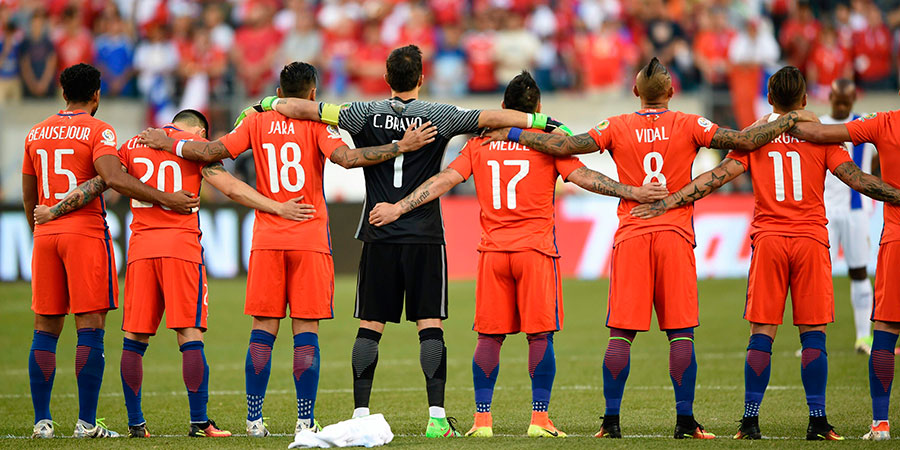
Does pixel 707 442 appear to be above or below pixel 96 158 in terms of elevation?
below

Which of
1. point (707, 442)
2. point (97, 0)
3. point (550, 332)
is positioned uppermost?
point (97, 0)

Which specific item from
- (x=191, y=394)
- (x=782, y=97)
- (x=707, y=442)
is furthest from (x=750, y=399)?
(x=191, y=394)

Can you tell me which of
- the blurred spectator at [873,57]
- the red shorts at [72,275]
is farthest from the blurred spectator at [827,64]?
the red shorts at [72,275]

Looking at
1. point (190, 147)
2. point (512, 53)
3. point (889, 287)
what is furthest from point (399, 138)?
point (512, 53)

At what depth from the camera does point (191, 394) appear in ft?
25.4

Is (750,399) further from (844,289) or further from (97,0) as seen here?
(97,0)

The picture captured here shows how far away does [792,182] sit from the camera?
7.53 metres

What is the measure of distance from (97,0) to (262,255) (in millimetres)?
19847

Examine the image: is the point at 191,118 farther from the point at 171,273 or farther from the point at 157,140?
the point at 171,273

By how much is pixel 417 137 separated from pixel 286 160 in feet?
3.16

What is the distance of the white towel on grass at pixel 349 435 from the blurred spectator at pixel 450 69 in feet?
51.0

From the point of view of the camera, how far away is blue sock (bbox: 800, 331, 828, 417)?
7.41 metres

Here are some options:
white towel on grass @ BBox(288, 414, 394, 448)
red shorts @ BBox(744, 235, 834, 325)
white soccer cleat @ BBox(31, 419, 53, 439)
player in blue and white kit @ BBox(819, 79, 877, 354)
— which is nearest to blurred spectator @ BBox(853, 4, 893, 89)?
player in blue and white kit @ BBox(819, 79, 877, 354)

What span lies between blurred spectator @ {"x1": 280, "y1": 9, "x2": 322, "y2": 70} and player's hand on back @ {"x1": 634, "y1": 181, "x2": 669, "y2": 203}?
16528 millimetres
